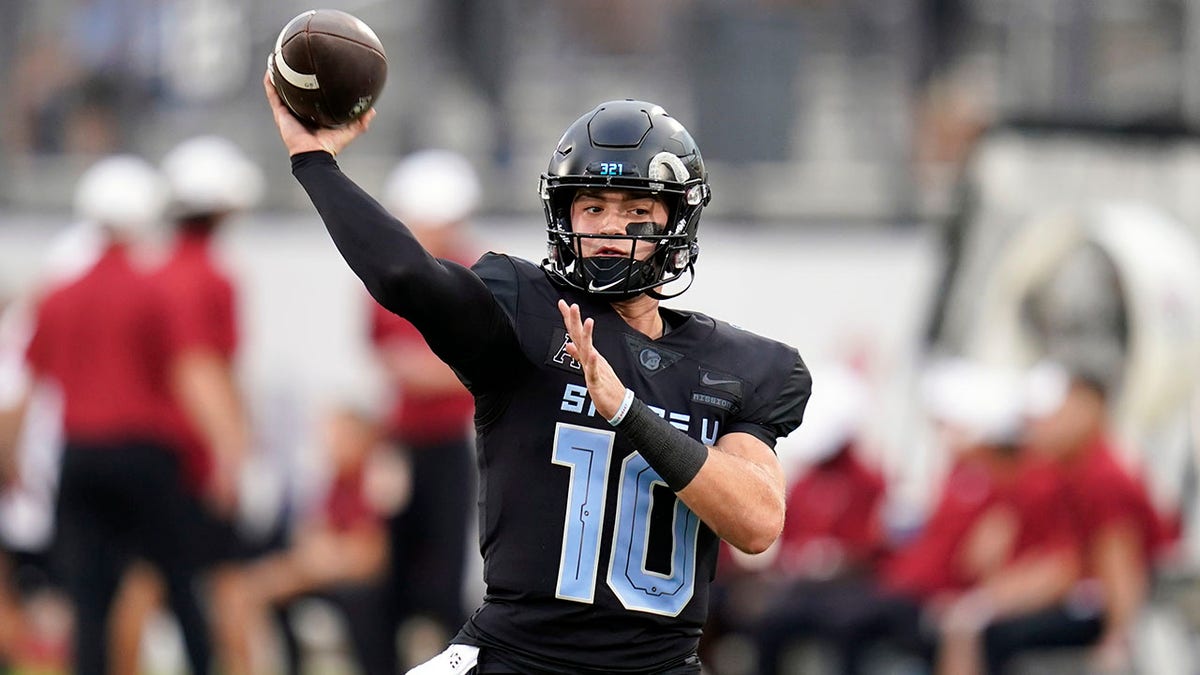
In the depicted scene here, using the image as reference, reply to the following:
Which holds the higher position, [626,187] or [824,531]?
[626,187]

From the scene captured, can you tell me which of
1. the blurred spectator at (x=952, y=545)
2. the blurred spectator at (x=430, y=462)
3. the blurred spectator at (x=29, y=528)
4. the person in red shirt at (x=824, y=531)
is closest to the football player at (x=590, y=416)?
the blurred spectator at (x=430, y=462)

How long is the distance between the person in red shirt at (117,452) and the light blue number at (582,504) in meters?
4.49

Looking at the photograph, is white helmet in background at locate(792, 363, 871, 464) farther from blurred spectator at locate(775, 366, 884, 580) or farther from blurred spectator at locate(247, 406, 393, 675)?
blurred spectator at locate(247, 406, 393, 675)

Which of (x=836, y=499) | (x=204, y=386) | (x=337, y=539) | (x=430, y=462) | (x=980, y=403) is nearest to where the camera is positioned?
(x=430, y=462)

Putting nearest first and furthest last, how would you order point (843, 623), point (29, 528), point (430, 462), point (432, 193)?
point (430, 462) → point (432, 193) → point (843, 623) → point (29, 528)

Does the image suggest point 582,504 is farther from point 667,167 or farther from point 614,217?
point 667,167

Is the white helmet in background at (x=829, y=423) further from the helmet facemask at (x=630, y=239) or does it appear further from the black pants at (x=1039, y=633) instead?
the helmet facemask at (x=630, y=239)

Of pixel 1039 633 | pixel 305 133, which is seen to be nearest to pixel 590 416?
pixel 305 133

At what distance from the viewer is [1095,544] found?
781 centimetres

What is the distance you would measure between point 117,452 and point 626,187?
4584 millimetres

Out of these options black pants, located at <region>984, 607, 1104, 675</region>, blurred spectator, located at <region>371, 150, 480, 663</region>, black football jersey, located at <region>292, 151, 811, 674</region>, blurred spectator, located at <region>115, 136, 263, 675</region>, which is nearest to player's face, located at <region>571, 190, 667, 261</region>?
black football jersey, located at <region>292, 151, 811, 674</region>

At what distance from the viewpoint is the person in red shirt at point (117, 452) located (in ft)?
26.5

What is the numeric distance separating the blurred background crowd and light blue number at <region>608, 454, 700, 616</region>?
4073 mm

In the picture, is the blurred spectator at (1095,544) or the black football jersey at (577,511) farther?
the blurred spectator at (1095,544)
